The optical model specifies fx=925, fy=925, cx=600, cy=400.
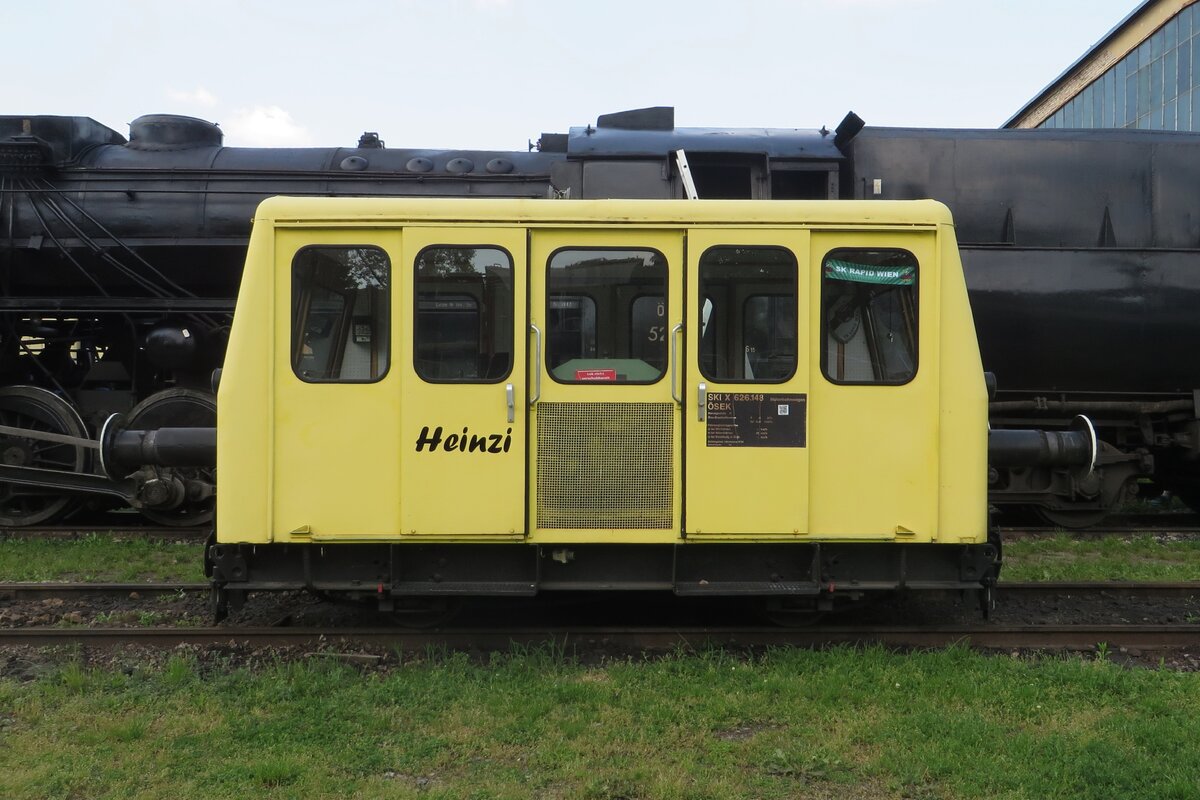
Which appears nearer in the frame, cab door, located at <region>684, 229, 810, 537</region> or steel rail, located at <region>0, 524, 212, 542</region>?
cab door, located at <region>684, 229, 810, 537</region>

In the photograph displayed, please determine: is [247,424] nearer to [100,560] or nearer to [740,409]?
[740,409]

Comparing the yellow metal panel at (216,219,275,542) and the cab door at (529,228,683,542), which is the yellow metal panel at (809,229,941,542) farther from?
the yellow metal panel at (216,219,275,542)

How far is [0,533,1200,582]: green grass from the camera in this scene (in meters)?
7.56

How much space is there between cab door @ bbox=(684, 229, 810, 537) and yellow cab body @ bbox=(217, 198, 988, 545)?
0.01 meters

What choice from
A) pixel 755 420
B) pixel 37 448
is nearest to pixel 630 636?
pixel 755 420

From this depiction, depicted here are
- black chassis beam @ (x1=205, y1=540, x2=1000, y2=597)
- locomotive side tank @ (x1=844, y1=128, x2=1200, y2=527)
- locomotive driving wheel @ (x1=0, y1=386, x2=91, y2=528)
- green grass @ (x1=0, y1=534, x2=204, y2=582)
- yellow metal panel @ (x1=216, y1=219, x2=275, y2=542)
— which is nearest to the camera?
yellow metal panel @ (x1=216, y1=219, x2=275, y2=542)

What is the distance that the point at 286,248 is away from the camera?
5199mm

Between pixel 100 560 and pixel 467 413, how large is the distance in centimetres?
483

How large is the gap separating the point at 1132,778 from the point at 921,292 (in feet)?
8.65

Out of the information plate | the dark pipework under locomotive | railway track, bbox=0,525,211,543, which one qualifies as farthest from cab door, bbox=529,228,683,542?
railway track, bbox=0,525,211,543

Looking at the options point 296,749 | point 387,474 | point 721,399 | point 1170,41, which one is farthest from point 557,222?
point 1170,41

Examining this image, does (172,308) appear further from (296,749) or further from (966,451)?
(966,451)

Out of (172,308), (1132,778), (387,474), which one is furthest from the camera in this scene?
(172,308)

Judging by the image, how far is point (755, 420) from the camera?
5164 mm
